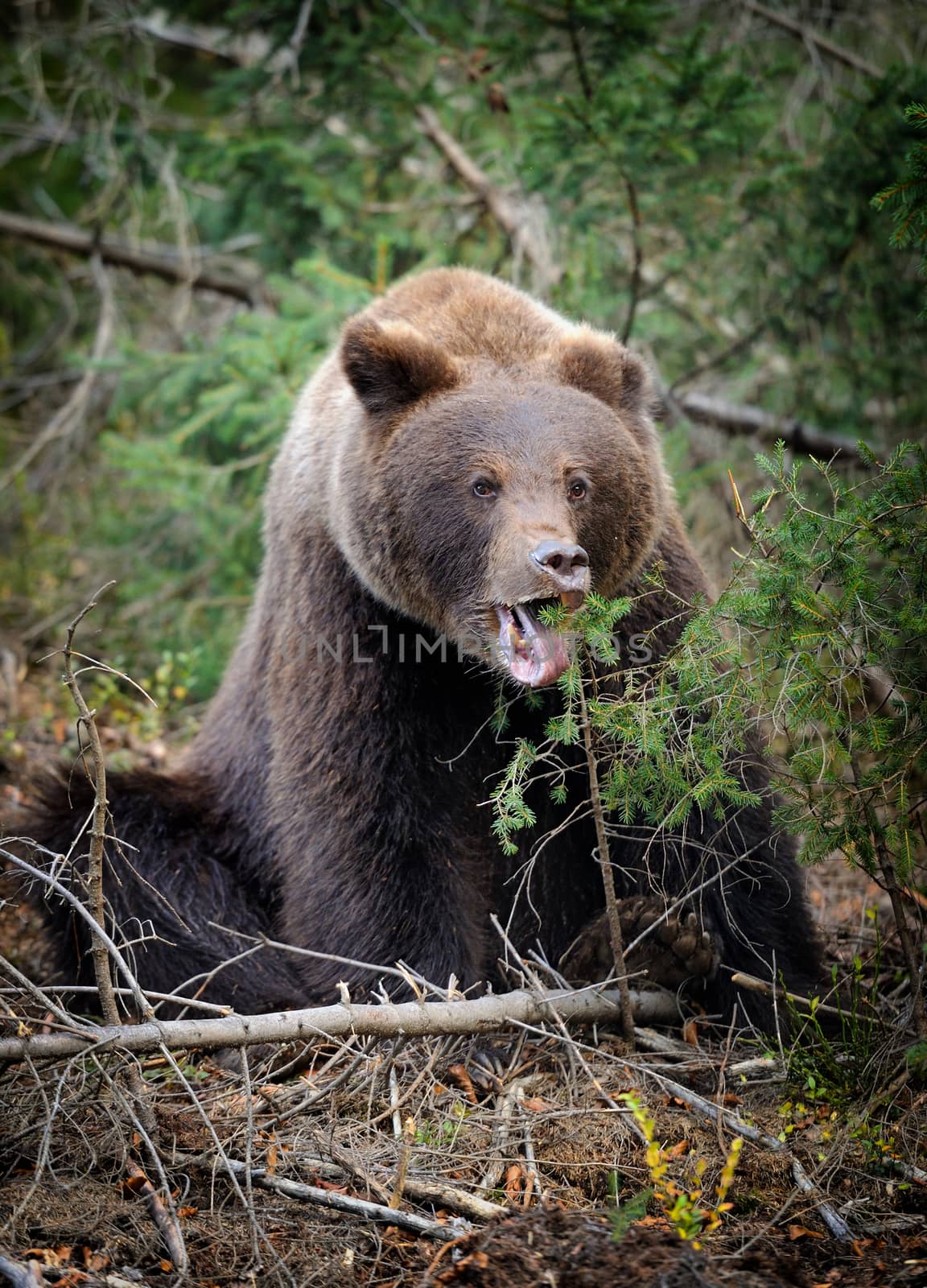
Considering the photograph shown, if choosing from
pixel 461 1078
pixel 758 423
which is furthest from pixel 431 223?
pixel 461 1078

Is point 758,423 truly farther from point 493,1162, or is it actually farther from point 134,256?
point 493,1162

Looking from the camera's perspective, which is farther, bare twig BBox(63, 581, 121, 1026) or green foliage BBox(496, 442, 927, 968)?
green foliage BBox(496, 442, 927, 968)

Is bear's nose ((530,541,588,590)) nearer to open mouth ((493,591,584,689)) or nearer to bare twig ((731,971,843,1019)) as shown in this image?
open mouth ((493,591,584,689))

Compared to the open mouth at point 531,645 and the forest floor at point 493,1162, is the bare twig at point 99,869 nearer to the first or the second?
the forest floor at point 493,1162

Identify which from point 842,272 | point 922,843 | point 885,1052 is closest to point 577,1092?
point 885,1052

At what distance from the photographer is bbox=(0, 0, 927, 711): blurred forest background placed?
679 centimetres

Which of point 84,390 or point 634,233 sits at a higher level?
point 634,233

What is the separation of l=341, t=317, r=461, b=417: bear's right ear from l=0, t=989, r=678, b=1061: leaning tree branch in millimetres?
2242

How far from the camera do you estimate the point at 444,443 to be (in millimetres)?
4375

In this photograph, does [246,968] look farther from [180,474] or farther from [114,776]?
[180,474]

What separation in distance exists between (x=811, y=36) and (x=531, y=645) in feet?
19.1

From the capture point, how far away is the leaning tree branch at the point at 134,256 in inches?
369

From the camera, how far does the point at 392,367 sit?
454 cm

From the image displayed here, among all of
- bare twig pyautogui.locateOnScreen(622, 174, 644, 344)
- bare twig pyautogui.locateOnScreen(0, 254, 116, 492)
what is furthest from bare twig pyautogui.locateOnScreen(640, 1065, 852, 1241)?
bare twig pyautogui.locateOnScreen(0, 254, 116, 492)
